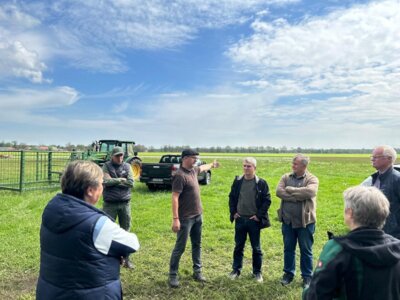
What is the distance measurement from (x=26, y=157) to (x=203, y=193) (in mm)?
7467

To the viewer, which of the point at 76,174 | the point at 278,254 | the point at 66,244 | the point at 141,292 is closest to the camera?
the point at 66,244

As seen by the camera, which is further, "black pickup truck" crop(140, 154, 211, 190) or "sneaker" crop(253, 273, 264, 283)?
"black pickup truck" crop(140, 154, 211, 190)

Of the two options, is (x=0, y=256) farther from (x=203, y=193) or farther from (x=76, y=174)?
(x=203, y=193)

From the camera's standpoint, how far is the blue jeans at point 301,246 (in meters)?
4.80

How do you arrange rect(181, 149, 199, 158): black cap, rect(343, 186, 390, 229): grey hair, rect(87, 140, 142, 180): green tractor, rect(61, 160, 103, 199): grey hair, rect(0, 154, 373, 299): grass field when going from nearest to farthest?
rect(343, 186, 390, 229): grey hair
rect(61, 160, 103, 199): grey hair
rect(0, 154, 373, 299): grass field
rect(181, 149, 199, 158): black cap
rect(87, 140, 142, 180): green tractor

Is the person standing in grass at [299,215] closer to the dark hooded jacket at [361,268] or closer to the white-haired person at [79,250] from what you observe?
the dark hooded jacket at [361,268]

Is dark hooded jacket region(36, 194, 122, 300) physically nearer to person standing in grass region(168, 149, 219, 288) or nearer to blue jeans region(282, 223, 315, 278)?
person standing in grass region(168, 149, 219, 288)

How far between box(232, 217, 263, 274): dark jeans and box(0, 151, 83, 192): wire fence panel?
967 centimetres

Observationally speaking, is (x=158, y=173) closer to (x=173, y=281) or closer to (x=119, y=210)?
(x=119, y=210)

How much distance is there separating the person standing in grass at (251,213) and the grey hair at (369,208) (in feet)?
9.72

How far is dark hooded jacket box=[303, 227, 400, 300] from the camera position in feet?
6.10

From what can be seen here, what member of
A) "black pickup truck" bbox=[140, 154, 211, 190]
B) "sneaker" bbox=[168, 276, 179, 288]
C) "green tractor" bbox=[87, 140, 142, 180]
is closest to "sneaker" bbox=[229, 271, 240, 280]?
"sneaker" bbox=[168, 276, 179, 288]

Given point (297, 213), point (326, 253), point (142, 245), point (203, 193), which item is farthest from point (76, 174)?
point (203, 193)

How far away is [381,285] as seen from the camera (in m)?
1.89
